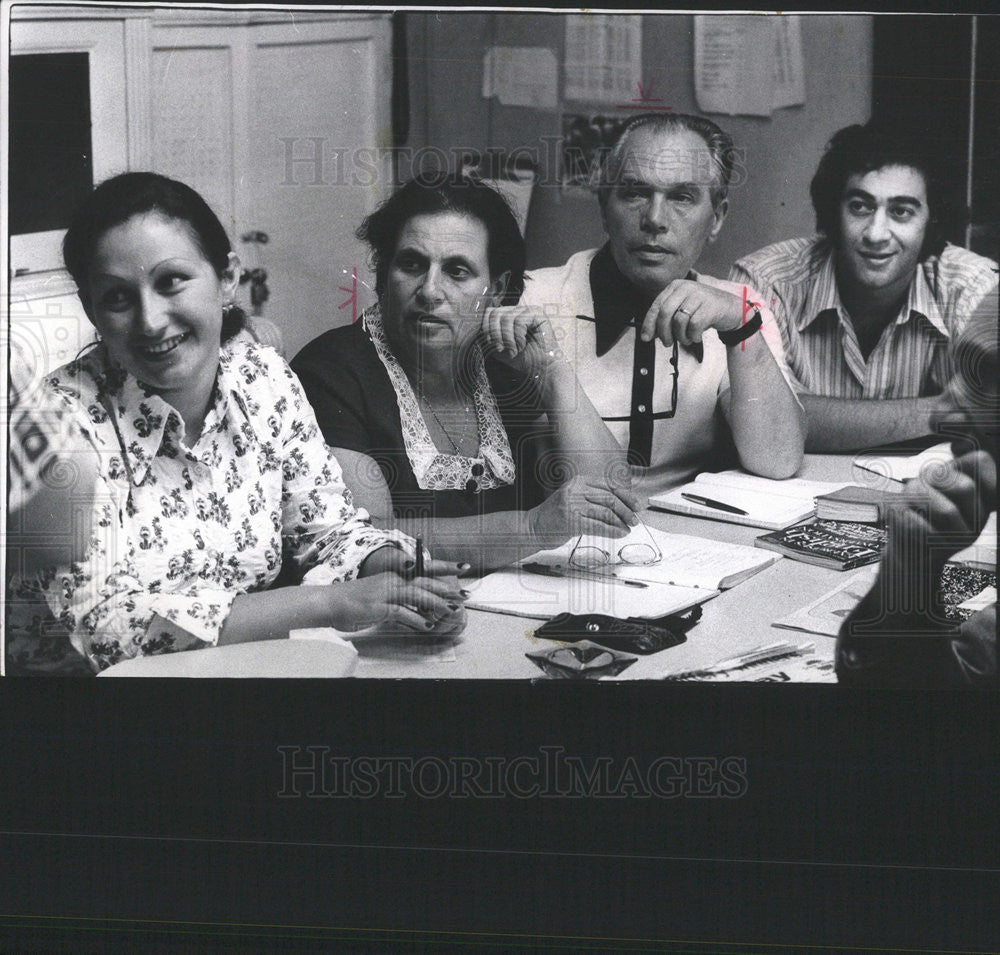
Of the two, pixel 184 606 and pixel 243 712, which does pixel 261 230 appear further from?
pixel 243 712

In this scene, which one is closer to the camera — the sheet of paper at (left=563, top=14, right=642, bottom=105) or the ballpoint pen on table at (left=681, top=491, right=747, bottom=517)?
the sheet of paper at (left=563, top=14, right=642, bottom=105)

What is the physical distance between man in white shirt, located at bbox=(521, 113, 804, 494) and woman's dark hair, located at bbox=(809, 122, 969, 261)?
0.93 feet

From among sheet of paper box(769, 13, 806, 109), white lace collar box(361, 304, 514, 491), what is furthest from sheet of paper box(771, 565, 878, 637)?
sheet of paper box(769, 13, 806, 109)

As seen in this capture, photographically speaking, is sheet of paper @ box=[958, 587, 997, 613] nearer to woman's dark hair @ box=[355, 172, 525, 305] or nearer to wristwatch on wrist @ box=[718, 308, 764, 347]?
wristwatch on wrist @ box=[718, 308, 764, 347]

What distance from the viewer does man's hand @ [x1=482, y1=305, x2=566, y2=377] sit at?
109 inches

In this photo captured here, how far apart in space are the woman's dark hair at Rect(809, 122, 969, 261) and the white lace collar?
95cm

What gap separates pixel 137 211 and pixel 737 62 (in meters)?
1.49

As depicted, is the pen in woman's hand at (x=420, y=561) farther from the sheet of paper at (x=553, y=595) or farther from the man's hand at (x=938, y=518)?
the man's hand at (x=938, y=518)

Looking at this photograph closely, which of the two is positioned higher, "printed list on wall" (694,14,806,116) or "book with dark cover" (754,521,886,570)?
"printed list on wall" (694,14,806,116)

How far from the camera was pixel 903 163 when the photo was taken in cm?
271

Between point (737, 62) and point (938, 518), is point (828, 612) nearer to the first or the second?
point (938, 518)

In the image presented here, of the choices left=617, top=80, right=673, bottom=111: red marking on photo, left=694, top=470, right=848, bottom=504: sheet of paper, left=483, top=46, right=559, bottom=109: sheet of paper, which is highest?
left=483, top=46, right=559, bottom=109: sheet of paper

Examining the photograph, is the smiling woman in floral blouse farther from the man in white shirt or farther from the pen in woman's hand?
the man in white shirt

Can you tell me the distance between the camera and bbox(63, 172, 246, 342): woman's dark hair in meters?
2.71
